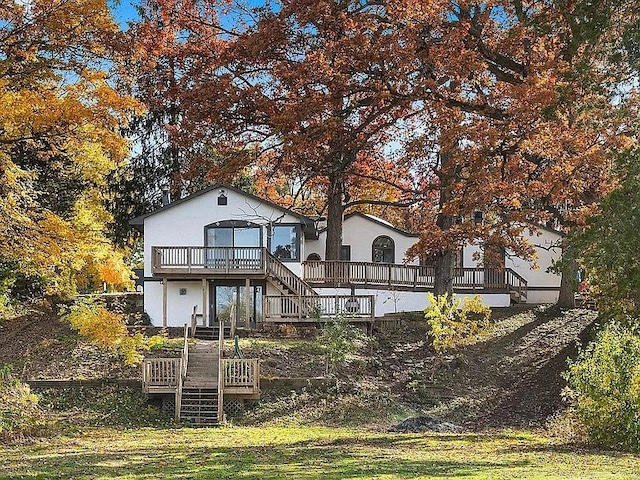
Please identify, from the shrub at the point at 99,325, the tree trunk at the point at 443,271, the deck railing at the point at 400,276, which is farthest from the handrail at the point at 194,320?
the shrub at the point at 99,325

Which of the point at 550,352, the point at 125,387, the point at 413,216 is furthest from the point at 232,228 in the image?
the point at 550,352

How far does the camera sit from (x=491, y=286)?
113 ft

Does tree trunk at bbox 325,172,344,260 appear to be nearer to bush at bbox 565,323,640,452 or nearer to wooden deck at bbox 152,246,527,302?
wooden deck at bbox 152,246,527,302

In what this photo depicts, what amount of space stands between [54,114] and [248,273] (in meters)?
16.4

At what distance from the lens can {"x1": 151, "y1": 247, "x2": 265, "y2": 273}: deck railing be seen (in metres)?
29.5

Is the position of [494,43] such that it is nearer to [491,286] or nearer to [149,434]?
[149,434]

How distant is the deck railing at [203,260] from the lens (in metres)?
29.5

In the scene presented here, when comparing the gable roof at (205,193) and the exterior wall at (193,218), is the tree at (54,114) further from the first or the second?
the exterior wall at (193,218)

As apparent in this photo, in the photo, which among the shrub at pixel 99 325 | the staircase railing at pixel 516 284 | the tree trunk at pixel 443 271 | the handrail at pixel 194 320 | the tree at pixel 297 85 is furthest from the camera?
the staircase railing at pixel 516 284

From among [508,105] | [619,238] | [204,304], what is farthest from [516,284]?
[619,238]

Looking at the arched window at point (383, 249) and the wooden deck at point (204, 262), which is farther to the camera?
the arched window at point (383, 249)

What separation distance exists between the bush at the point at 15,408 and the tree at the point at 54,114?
2.87 meters

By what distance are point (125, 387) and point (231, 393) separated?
9.89ft

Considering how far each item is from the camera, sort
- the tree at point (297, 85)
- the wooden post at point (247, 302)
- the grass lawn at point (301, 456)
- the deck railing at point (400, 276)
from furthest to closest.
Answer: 1. the deck railing at point (400, 276)
2. the wooden post at point (247, 302)
3. the tree at point (297, 85)
4. the grass lawn at point (301, 456)
